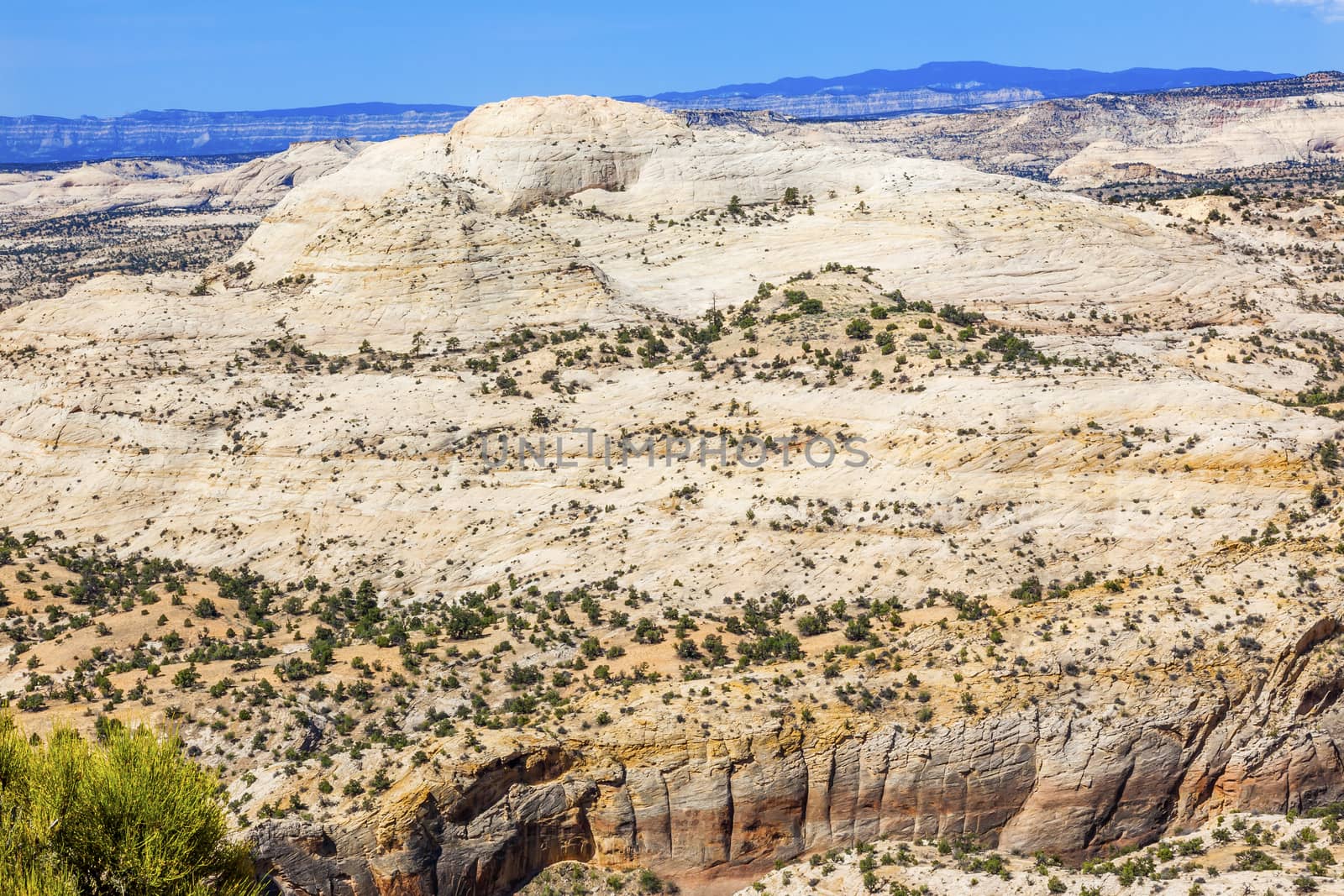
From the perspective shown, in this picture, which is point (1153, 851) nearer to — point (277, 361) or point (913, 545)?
point (913, 545)

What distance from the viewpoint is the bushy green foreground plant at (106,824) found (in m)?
18.9

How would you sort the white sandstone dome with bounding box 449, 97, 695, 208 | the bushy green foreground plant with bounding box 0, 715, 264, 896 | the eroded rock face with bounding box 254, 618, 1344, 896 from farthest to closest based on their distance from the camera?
the white sandstone dome with bounding box 449, 97, 695, 208
the eroded rock face with bounding box 254, 618, 1344, 896
the bushy green foreground plant with bounding box 0, 715, 264, 896

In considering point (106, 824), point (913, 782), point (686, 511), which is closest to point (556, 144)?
point (686, 511)

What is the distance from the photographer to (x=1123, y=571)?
35781 millimetres

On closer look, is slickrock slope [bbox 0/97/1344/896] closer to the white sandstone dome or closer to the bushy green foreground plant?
the white sandstone dome

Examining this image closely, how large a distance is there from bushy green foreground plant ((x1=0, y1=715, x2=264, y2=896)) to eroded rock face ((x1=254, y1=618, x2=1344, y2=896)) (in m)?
8.83

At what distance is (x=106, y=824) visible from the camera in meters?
19.2

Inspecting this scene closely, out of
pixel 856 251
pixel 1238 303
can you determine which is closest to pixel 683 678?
pixel 856 251

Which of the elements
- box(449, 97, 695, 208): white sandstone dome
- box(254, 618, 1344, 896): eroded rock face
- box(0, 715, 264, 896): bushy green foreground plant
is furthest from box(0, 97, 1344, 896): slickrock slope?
box(0, 715, 264, 896): bushy green foreground plant

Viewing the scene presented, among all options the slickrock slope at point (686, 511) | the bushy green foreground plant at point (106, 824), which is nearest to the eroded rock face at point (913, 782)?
the slickrock slope at point (686, 511)

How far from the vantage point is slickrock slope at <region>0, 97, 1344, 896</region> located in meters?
28.8

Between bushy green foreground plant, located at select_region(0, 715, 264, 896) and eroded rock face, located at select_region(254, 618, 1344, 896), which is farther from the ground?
bushy green foreground plant, located at select_region(0, 715, 264, 896)

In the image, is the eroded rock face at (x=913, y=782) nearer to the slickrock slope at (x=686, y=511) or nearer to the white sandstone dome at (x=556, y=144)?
the slickrock slope at (x=686, y=511)

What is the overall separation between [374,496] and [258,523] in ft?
15.1
